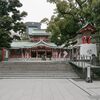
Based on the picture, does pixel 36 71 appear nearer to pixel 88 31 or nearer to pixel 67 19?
pixel 88 31

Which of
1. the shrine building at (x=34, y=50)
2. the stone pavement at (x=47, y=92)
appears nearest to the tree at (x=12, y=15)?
the shrine building at (x=34, y=50)

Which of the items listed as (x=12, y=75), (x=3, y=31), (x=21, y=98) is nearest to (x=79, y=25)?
(x=3, y=31)

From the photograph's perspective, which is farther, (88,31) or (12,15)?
(12,15)

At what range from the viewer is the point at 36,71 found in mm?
29828

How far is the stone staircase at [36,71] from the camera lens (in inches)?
1085

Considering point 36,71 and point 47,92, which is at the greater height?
point 36,71

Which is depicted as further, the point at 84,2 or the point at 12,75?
the point at 84,2

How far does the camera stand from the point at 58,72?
29.0m

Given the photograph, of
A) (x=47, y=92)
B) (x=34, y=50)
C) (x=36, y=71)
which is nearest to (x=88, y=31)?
(x=36, y=71)

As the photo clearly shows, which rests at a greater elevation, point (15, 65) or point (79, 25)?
point (79, 25)

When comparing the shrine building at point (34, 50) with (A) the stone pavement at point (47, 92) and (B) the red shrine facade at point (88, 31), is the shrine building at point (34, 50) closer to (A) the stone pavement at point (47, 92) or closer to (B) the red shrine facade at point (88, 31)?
(B) the red shrine facade at point (88, 31)

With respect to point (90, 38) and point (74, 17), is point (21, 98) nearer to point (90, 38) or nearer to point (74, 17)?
point (90, 38)

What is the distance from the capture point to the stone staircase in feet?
90.4

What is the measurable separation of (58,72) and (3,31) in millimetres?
13497
